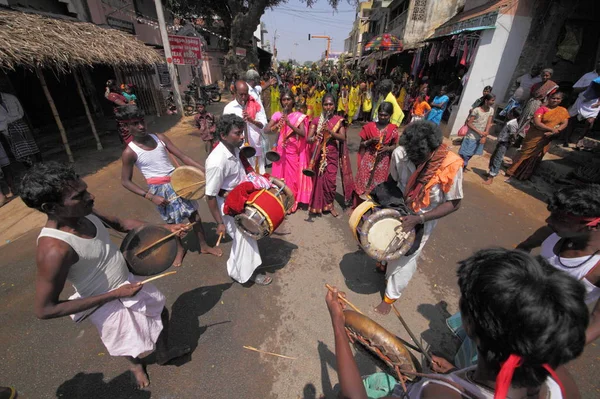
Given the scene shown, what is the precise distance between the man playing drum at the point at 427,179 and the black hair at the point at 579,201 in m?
0.63

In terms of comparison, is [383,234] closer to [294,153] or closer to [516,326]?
[516,326]

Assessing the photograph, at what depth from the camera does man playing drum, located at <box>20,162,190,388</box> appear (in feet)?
4.67

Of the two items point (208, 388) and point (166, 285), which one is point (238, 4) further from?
point (208, 388)

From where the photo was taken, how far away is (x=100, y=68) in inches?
437

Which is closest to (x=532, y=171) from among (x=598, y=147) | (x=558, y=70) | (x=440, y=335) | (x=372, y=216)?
(x=598, y=147)

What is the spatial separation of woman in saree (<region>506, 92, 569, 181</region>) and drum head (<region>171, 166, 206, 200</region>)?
22.2 feet

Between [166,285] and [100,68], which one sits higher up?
[100,68]

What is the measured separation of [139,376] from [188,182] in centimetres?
194

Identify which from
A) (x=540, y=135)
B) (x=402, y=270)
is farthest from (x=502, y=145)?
(x=402, y=270)

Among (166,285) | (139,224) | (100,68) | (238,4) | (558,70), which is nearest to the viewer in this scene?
(139,224)

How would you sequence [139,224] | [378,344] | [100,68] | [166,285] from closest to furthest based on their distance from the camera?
[378,344] < [139,224] < [166,285] < [100,68]

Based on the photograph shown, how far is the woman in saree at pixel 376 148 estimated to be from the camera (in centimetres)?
410

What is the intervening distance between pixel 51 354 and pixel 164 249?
161cm

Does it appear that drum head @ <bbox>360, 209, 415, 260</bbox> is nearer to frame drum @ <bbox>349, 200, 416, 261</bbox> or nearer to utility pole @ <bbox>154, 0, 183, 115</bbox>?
frame drum @ <bbox>349, 200, 416, 261</bbox>
